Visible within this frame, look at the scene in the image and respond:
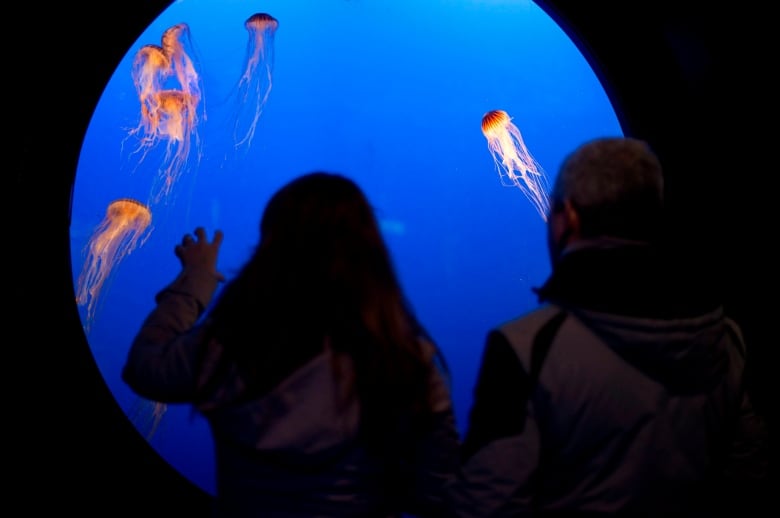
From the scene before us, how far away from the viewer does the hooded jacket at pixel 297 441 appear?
3.02 feet

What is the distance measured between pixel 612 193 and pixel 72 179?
165 cm

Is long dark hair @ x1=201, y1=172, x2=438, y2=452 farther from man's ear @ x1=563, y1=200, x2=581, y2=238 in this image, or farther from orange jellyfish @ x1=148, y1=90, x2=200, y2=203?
orange jellyfish @ x1=148, y1=90, x2=200, y2=203

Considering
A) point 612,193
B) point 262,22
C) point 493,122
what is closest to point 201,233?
point 612,193

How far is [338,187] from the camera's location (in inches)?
41.4

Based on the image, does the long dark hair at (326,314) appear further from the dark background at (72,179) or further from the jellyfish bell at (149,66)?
the jellyfish bell at (149,66)

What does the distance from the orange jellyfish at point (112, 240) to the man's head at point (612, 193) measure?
2118mm

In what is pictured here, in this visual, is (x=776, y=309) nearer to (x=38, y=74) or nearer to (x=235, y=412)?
(x=235, y=412)

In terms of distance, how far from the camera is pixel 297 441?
0.91 metres

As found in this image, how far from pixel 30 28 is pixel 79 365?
3.63ft

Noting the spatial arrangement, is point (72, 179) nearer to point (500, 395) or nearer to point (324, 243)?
point (324, 243)

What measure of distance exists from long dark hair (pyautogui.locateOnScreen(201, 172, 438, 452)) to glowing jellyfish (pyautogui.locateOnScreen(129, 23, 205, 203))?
6.50 ft

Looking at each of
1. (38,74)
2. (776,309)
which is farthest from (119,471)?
(776,309)

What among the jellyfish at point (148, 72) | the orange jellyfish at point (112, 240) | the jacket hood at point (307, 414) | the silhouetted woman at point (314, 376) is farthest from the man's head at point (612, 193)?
the jellyfish at point (148, 72)

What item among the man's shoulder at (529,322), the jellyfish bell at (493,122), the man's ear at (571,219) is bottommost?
the man's shoulder at (529,322)
